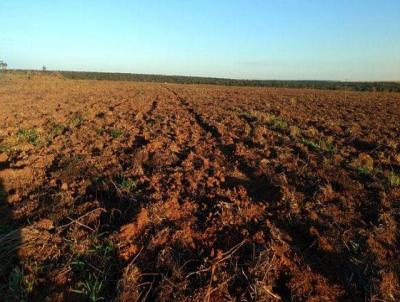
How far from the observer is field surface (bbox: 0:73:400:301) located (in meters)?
3.30

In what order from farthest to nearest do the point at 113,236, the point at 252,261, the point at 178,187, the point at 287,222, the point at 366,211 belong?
the point at 178,187 < the point at 366,211 < the point at 287,222 < the point at 113,236 < the point at 252,261

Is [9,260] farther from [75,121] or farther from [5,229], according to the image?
[75,121]

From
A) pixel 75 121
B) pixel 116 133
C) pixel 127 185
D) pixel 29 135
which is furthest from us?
pixel 75 121

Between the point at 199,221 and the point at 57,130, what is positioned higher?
the point at 199,221

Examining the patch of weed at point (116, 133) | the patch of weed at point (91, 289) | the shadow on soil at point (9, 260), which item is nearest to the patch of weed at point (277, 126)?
the patch of weed at point (116, 133)

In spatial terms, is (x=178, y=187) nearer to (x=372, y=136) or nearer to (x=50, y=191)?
(x=50, y=191)

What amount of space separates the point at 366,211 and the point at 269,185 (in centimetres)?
143

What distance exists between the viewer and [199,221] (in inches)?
175

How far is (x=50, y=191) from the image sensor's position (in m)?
5.50

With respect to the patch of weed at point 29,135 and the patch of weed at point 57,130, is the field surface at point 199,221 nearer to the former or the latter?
the patch of weed at point 29,135

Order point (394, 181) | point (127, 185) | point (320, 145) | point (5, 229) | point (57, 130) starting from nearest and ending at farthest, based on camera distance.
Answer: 1. point (5, 229)
2. point (127, 185)
3. point (394, 181)
4. point (320, 145)
5. point (57, 130)

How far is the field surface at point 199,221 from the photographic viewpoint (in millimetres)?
3303

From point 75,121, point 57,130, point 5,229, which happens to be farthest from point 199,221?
point 75,121

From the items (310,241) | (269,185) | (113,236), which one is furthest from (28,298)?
(269,185)
